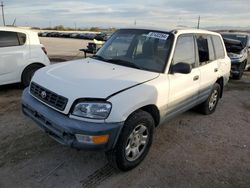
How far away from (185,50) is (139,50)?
780 millimetres

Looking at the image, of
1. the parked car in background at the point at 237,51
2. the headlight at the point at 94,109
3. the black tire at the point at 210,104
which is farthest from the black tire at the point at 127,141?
the parked car in background at the point at 237,51

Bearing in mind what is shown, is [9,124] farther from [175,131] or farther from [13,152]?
[175,131]

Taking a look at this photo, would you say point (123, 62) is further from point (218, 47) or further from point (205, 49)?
point (218, 47)

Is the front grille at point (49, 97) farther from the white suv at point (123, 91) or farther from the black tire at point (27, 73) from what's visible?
the black tire at point (27, 73)

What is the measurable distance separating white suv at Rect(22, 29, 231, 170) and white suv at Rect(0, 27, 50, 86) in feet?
10.1

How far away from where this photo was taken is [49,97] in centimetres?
344

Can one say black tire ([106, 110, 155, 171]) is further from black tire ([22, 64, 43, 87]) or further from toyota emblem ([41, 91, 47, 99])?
black tire ([22, 64, 43, 87])

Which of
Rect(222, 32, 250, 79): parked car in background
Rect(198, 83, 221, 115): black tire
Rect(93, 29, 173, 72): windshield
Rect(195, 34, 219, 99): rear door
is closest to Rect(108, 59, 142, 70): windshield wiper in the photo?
Rect(93, 29, 173, 72): windshield

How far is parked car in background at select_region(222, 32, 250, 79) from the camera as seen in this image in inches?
392

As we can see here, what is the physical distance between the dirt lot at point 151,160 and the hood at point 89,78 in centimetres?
103

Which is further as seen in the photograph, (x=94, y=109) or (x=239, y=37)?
(x=239, y=37)

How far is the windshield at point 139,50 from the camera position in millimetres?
4090

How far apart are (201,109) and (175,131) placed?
1161mm

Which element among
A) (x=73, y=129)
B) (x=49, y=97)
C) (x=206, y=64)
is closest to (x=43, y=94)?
(x=49, y=97)
